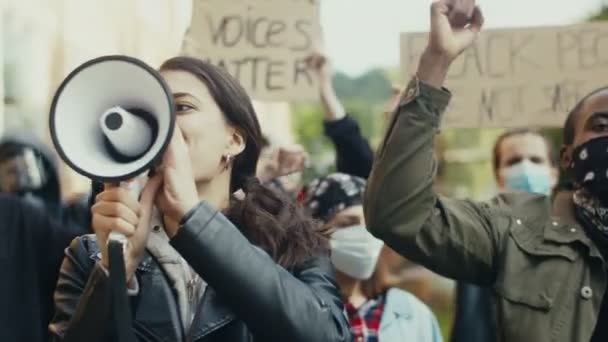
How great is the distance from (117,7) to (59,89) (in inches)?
316

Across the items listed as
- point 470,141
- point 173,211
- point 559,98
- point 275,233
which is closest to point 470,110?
point 559,98

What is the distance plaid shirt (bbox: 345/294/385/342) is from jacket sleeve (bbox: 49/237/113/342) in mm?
1538

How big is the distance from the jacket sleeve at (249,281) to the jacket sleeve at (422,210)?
0.29m

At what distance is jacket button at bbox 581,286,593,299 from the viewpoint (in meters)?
2.79

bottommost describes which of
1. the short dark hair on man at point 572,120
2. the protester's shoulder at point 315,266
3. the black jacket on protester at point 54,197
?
the black jacket on protester at point 54,197

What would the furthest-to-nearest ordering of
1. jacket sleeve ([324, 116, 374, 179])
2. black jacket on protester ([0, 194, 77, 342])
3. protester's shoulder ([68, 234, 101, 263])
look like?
jacket sleeve ([324, 116, 374, 179]), black jacket on protester ([0, 194, 77, 342]), protester's shoulder ([68, 234, 101, 263])

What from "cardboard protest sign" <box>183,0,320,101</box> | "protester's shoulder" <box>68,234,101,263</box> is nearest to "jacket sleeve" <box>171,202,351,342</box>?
"protester's shoulder" <box>68,234,101,263</box>

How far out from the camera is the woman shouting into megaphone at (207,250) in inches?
94.1

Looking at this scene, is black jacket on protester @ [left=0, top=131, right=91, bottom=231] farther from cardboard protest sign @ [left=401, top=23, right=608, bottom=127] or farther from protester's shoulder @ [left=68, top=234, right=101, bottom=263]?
cardboard protest sign @ [left=401, top=23, right=608, bottom=127]

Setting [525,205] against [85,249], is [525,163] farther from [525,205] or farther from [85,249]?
[85,249]

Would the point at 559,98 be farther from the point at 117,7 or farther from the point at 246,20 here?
the point at 117,7

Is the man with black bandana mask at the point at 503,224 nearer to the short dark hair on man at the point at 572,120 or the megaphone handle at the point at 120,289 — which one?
the short dark hair on man at the point at 572,120

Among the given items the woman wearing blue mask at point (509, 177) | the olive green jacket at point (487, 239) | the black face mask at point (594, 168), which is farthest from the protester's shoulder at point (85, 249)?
the woman wearing blue mask at point (509, 177)

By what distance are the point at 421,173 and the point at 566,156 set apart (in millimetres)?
497
